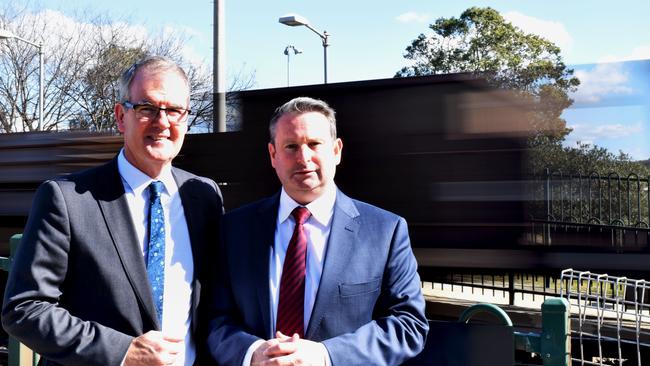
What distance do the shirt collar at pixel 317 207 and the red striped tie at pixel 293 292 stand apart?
0.38ft

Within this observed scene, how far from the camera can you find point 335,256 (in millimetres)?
2094

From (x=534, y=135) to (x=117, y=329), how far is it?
139 inches

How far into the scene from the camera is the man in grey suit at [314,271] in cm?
204

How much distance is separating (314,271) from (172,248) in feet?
1.63

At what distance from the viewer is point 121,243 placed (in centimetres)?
206

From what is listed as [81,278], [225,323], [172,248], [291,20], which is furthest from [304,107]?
[291,20]

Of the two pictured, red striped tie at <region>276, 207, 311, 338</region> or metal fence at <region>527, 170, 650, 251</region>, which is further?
metal fence at <region>527, 170, 650, 251</region>

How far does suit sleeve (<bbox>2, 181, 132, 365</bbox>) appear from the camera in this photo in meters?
1.91

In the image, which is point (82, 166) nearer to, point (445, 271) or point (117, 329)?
point (445, 271)

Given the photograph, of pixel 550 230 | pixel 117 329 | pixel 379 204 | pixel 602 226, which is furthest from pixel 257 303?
pixel 602 226

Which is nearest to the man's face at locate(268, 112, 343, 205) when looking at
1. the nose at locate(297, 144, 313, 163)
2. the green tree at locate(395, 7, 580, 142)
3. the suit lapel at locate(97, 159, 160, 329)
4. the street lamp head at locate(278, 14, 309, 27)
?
the nose at locate(297, 144, 313, 163)

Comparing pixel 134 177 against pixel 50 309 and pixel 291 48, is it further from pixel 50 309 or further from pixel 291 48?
pixel 291 48

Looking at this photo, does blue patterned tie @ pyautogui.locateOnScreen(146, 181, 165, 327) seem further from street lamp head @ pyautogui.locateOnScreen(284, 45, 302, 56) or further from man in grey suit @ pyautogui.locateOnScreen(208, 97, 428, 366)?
street lamp head @ pyautogui.locateOnScreen(284, 45, 302, 56)

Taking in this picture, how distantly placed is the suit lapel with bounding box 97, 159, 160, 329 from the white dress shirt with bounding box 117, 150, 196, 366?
3 cm
